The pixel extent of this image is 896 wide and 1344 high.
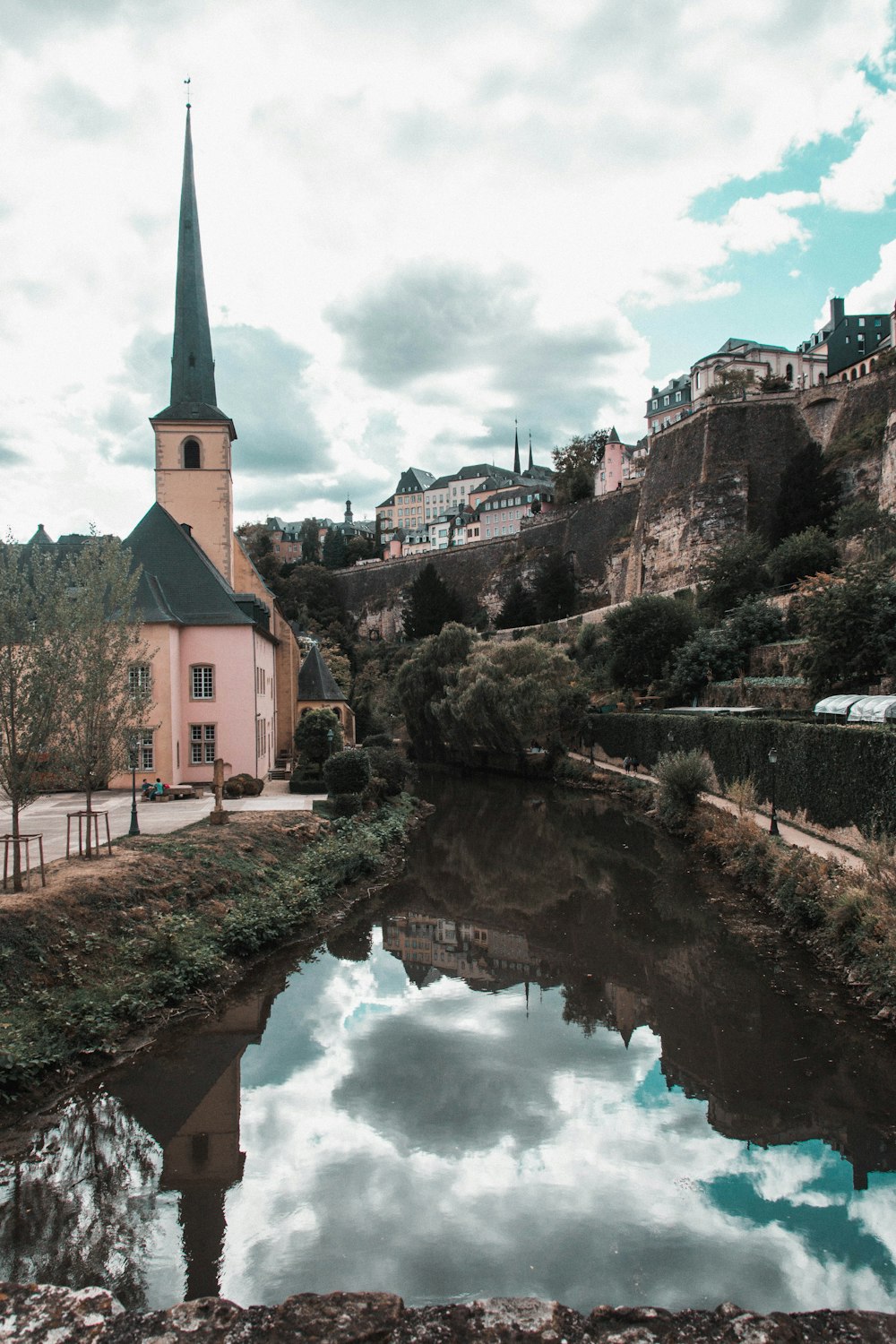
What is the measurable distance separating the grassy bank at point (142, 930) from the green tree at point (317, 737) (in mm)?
8710

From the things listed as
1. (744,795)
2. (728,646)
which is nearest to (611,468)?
(728,646)

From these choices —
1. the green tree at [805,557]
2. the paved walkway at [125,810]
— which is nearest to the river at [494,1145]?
the paved walkway at [125,810]

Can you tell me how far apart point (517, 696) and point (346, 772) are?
15279mm

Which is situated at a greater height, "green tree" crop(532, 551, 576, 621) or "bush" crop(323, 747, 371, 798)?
"green tree" crop(532, 551, 576, 621)

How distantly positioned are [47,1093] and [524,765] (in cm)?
3266

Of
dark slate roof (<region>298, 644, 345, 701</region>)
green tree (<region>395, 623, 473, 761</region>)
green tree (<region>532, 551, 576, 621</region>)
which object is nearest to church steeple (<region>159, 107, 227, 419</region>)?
dark slate roof (<region>298, 644, 345, 701</region>)

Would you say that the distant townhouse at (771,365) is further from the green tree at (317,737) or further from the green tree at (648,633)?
the green tree at (317,737)

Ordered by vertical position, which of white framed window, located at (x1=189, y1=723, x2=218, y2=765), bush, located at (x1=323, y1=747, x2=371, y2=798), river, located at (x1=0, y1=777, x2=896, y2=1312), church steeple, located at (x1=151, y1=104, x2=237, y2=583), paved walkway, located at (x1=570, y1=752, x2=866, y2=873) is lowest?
river, located at (x1=0, y1=777, x2=896, y2=1312)

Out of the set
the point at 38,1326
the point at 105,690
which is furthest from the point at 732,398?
the point at 38,1326

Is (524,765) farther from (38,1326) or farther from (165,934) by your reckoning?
(38,1326)

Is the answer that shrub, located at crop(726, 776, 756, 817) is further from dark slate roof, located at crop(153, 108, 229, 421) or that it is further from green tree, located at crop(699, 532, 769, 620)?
dark slate roof, located at crop(153, 108, 229, 421)

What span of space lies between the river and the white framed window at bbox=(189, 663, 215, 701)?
13.4 meters

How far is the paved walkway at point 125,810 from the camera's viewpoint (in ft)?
52.3

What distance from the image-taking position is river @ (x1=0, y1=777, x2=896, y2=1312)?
5742 mm
